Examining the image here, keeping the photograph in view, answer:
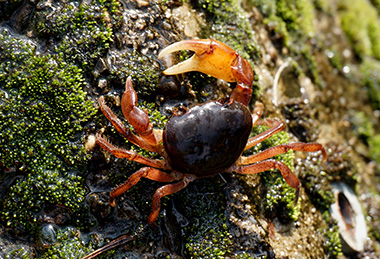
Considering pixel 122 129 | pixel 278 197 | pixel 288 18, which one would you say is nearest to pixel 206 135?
pixel 122 129

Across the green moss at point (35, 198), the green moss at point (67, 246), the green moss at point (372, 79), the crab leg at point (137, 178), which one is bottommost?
A: the green moss at point (372, 79)

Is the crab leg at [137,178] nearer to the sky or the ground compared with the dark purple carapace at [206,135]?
nearer to the ground

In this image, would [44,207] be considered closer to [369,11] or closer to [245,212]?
[245,212]

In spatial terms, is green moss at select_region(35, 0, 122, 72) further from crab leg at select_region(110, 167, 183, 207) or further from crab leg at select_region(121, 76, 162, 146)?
crab leg at select_region(110, 167, 183, 207)

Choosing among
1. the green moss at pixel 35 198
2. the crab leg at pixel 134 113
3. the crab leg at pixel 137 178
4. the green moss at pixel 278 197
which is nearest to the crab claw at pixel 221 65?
the crab leg at pixel 134 113

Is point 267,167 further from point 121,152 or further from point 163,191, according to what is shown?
point 121,152

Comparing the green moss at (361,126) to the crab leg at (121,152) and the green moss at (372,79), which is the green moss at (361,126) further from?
the crab leg at (121,152)

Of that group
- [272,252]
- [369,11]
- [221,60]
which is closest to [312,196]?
[272,252]
